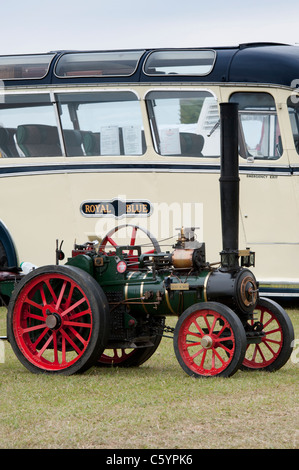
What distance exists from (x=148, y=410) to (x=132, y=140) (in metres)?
6.61

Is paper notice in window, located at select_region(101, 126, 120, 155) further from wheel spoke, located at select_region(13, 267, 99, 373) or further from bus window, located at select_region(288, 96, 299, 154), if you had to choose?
wheel spoke, located at select_region(13, 267, 99, 373)

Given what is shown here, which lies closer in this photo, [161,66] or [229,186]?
[229,186]

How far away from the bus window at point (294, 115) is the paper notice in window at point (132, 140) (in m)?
1.94

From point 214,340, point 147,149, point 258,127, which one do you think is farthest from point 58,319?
point 258,127

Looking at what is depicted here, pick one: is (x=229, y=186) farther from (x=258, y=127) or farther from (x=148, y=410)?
(x=258, y=127)

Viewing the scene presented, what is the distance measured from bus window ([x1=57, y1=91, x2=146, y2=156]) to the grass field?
16.3ft

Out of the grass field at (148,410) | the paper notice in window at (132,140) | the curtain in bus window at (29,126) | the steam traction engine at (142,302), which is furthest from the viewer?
the curtain in bus window at (29,126)

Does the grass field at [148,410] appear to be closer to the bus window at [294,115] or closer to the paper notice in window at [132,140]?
the bus window at [294,115]

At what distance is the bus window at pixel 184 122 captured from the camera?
1178cm

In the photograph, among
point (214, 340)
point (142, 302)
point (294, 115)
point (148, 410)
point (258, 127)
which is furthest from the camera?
point (258, 127)

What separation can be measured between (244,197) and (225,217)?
4430mm

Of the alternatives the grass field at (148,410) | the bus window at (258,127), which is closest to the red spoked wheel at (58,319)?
the grass field at (148,410)

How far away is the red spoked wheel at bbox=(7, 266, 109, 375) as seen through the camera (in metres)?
7.09

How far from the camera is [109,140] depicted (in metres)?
12.1
